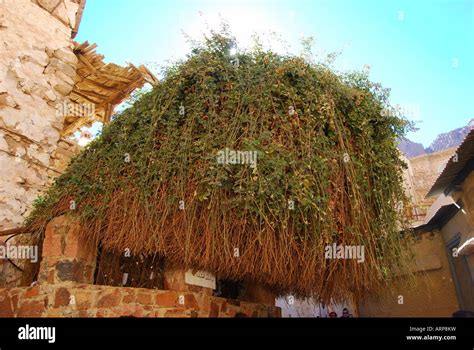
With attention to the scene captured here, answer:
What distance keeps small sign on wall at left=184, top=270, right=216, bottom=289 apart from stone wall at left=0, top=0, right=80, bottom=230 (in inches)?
114

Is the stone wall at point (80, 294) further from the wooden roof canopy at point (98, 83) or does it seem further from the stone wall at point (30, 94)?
the wooden roof canopy at point (98, 83)

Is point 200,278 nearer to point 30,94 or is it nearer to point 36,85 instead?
point 30,94

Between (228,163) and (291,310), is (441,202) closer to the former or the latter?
(291,310)

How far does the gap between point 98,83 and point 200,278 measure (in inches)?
202

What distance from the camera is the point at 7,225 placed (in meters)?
5.56

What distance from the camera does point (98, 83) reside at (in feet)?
26.2

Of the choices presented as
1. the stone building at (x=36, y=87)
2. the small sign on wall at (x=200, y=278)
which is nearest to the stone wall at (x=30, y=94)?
the stone building at (x=36, y=87)

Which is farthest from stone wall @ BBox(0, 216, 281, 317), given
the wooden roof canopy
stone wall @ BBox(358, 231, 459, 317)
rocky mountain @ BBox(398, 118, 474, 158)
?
rocky mountain @ BBox(398, 118, 474, 158)

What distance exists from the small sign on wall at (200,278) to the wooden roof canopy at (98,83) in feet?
13.6

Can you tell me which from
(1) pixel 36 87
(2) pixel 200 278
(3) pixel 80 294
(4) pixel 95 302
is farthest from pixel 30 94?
(2) pixel 200 278

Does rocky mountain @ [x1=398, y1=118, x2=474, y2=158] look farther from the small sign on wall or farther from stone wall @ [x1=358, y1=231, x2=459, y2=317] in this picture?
the small sign on wall
